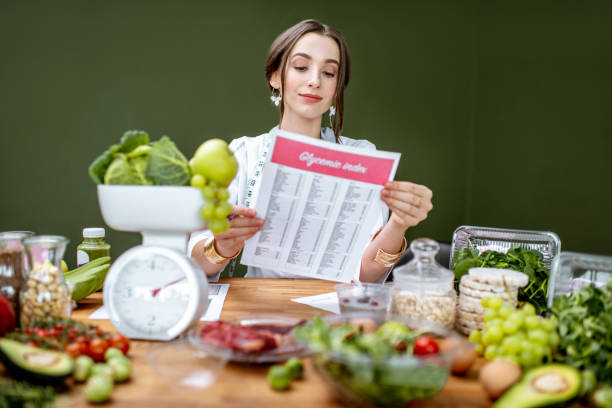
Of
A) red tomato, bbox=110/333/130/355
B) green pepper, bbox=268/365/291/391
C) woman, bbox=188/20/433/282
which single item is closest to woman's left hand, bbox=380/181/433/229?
woman, bbox=188/20/433/282

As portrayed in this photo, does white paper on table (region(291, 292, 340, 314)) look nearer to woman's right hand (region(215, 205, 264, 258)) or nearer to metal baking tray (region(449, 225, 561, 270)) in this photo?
woman's right hand (region(215, 205, 264, 258))

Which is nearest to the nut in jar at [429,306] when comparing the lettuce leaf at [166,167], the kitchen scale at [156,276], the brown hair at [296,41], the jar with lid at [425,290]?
the jar with lid at [425,290]

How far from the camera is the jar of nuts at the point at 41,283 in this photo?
3.23 feet

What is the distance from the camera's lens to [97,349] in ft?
2.89

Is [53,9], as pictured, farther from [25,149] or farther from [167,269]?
[167,269]

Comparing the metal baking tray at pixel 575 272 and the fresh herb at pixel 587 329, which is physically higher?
the metal baking tray at pixel 575 272

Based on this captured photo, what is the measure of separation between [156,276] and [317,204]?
54 cm

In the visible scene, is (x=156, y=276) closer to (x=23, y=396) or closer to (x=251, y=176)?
(x=23, y=396)

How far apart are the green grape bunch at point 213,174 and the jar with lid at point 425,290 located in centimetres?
45

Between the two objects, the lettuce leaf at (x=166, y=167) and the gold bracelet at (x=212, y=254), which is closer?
the lettuce leaf at (x=166, y=167)

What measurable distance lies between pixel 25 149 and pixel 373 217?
124 inches

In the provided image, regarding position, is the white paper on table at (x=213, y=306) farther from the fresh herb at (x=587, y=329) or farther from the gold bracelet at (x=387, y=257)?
the fresh herb at (x=587, y=329)

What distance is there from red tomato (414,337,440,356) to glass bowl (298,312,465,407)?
60mm

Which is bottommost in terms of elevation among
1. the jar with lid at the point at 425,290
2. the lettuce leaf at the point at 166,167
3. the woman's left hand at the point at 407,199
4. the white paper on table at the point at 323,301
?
the white paper on table at the point at 323,301
